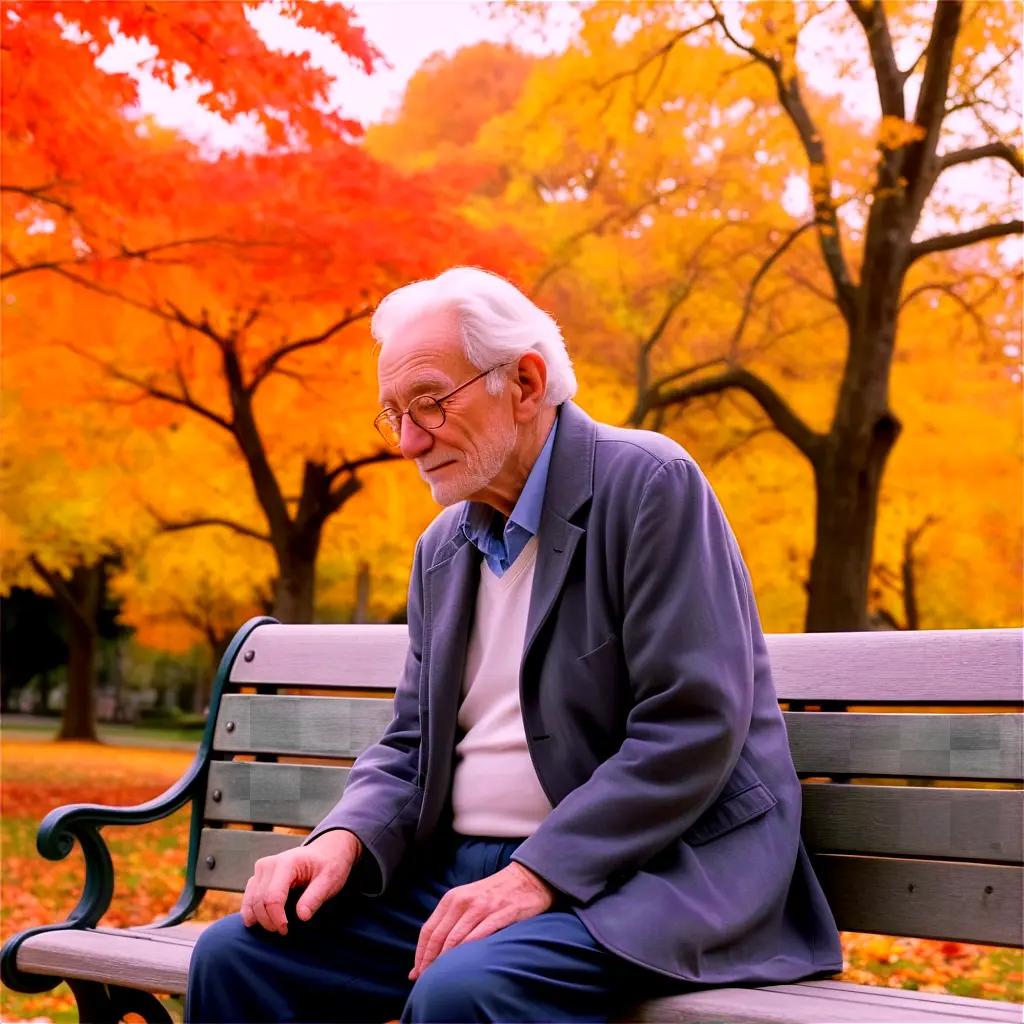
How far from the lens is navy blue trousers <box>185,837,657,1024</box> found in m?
2.25

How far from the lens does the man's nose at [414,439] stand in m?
2.71

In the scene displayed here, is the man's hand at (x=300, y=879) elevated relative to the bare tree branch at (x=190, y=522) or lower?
lower

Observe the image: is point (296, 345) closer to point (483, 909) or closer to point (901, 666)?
point (901, 666)

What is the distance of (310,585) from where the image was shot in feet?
48.2

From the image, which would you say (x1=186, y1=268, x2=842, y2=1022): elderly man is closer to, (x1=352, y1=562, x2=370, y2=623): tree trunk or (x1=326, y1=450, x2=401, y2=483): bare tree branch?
(x1=326, y1=450, x2=401, y2=483): bare tree branch

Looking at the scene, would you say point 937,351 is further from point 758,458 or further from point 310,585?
point 310,585

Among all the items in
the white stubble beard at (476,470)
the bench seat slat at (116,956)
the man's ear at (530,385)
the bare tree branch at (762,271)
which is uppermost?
the bare tree branch at (762,271)

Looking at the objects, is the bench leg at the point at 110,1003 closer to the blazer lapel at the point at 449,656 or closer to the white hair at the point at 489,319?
the blazer lapel at the point at 449,656

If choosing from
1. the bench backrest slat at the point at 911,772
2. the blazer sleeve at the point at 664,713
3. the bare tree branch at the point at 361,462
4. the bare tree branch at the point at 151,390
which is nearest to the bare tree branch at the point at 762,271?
the bare tree branch at the point at 361,462

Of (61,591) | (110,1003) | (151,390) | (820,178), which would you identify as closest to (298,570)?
(151,390)

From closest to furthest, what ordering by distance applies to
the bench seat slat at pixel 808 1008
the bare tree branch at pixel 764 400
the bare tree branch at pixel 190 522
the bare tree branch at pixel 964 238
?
the bench seat slat at pixel 808 1008 → the bare tree branch at pixel 964 238 → the bare tree branch at pixel 764 400 → the bare tree branch at pixel 190 522

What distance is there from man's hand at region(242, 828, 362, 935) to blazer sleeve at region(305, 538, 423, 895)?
0.15 ft

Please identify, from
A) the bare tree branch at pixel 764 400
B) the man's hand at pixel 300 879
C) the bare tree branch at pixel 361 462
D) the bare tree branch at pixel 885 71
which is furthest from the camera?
the bare tree branch at pixel 361 462

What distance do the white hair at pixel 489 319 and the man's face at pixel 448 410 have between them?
2 centimetres
